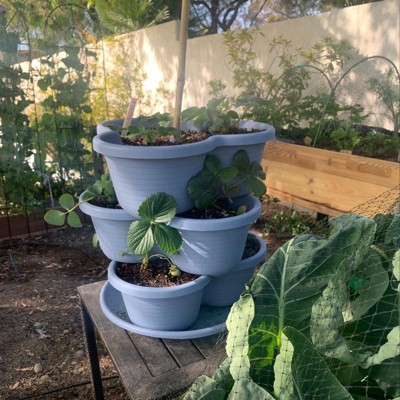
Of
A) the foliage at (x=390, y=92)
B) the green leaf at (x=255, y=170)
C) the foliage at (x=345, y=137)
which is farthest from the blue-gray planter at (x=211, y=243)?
the foliage at (x=390, y=92)

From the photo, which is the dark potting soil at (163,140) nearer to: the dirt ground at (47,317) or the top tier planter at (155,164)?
the top tier planter at (155,164)

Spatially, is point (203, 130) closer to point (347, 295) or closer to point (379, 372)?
point (347, 295)

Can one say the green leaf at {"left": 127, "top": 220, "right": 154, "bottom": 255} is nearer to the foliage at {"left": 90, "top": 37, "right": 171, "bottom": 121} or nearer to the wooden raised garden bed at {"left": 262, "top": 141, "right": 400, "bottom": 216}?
the wooden raised garden bed at {"left": 262, "top": 141, "right": 400, "bottom": 216}

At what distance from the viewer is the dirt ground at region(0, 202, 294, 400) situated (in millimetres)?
1801

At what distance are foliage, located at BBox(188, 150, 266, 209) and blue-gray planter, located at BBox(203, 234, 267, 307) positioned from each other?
208mm

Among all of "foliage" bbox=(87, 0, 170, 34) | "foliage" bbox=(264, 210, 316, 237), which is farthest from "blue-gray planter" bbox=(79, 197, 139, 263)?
"foliage" bbox=(87, 0, 170, 34)

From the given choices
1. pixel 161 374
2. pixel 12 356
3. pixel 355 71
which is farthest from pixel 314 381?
pixel 355 71

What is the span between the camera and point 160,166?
107 cm

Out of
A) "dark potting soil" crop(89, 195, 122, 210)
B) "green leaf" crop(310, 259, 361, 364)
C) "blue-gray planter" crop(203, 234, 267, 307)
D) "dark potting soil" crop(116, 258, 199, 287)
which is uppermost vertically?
"green leaf" crop(310, 259, 361, 364)

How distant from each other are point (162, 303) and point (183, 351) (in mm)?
135

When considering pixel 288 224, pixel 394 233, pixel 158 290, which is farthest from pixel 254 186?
pixel 288 224

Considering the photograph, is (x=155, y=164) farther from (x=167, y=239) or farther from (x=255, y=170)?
(x=255, y=170)

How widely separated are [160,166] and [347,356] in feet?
2.08

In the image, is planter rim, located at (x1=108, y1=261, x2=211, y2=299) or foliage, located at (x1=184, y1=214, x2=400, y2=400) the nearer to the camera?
foliage, located at (x1=184, y1=214, x2=400, y2=400)
